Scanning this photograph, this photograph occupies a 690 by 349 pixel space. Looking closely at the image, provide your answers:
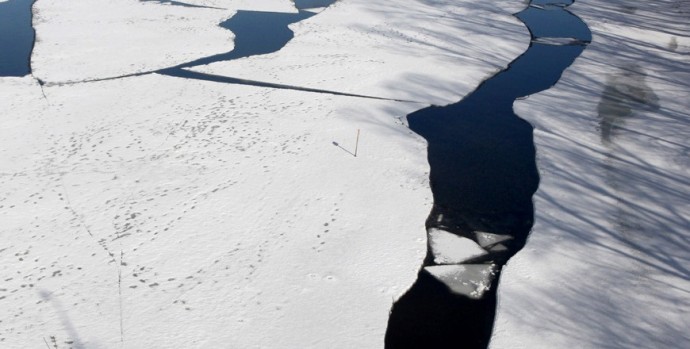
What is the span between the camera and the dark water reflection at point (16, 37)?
11625 millimetres

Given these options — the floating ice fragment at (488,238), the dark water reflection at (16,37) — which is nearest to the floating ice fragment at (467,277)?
the floating ice fragment at (488,238)

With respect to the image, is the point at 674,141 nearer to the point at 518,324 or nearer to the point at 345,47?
the point at 518,324

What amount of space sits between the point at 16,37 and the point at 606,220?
14.3m

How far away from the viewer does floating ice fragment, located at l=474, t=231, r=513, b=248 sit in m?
6.49

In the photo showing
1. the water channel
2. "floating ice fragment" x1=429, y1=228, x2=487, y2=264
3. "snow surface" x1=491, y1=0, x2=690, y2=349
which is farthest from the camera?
"floating ice fragment" x1=429, y1=228, x2=487, y2=264

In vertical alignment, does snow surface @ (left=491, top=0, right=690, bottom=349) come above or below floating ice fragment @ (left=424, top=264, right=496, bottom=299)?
above

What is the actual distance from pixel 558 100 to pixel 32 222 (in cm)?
915

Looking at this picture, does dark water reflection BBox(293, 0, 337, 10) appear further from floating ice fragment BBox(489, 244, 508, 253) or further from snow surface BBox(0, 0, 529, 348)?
floating ice fragment BBox(489, 244, 508, 253)

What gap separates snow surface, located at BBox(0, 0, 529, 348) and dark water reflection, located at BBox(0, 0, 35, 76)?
44 centimetres

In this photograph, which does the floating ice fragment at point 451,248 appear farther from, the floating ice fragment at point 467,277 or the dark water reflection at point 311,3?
the dark water reflection at point 311,3

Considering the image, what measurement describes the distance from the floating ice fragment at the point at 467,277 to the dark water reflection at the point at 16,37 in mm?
9904

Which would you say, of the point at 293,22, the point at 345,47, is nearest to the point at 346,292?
the point at 345,47

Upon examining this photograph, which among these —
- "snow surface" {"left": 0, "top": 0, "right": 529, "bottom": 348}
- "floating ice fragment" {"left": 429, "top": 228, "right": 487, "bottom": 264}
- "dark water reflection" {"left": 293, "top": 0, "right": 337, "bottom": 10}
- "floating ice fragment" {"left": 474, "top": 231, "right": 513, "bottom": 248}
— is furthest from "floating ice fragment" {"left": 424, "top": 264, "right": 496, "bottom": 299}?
"dark water reflection" {"left": 293, "top": 0, "right": 337, "bottom": 10}

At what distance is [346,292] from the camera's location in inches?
220
